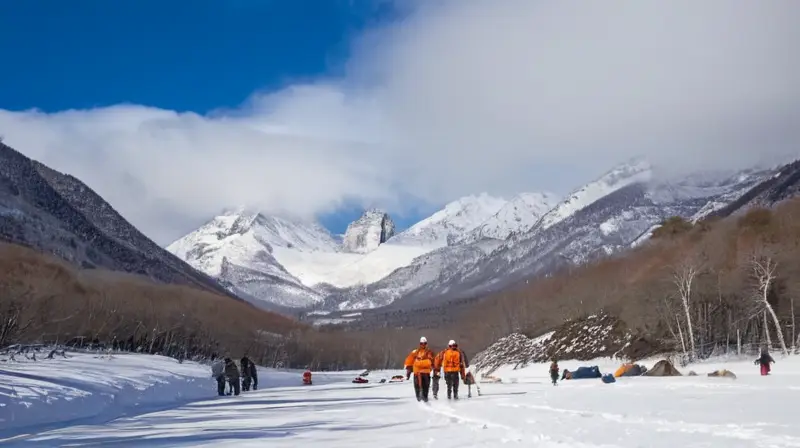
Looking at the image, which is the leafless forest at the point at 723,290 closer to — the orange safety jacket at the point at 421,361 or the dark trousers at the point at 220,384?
the orange safety jacket at the point at 421,361

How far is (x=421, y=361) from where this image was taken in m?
26.1

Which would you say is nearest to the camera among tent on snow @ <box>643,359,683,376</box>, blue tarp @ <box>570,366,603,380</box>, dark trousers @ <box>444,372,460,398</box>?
dark trousers @ <box>444,372,460,398</box>

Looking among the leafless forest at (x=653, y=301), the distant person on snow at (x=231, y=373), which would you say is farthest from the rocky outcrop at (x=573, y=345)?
the distant person on snow at (x=231, y=373)

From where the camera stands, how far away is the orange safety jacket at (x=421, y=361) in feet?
85.3

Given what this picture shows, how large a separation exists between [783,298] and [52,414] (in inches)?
2349

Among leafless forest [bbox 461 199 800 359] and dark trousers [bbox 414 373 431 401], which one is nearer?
dark trousers [bbox 414 373 431 401]

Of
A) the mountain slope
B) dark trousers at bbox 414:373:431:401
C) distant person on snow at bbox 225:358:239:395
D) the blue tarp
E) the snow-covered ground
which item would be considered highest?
the mountain slope

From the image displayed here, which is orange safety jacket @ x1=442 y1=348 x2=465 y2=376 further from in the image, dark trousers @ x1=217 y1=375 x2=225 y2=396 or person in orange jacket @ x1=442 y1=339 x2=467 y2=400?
dark trousers @ x1=217 y1=375 x2=225 y2=396

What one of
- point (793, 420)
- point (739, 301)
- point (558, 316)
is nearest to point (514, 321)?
point (558, 316)

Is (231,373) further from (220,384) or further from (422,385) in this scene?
(422,385)

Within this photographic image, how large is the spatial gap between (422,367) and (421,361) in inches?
9.3

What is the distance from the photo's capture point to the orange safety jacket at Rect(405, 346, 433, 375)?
26.0m

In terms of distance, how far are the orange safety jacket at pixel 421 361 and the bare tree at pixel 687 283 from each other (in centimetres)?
4147

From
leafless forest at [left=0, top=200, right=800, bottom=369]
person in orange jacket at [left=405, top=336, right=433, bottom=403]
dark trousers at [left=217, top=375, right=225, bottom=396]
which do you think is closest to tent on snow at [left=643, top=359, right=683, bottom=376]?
leafless forest at [left=0, top=200, right=800, bottom=369]
